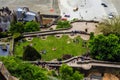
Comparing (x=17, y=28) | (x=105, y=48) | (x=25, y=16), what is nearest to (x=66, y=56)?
(x=105, y=48)

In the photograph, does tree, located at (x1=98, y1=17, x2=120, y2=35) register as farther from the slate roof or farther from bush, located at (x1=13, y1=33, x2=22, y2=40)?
the slate roof

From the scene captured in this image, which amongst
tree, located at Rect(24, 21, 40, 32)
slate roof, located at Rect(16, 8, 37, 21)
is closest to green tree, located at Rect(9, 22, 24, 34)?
tree, located at Rect(24, 21, 40, 32)

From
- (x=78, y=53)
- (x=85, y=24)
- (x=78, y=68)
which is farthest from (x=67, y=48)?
(x=85, y=24)

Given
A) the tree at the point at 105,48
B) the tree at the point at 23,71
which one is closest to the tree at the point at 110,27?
the tree at the point at 105,48

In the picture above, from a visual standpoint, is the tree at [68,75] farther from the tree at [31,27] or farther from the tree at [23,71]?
the tree at [31,27]

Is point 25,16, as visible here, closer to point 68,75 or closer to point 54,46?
point 54,46
